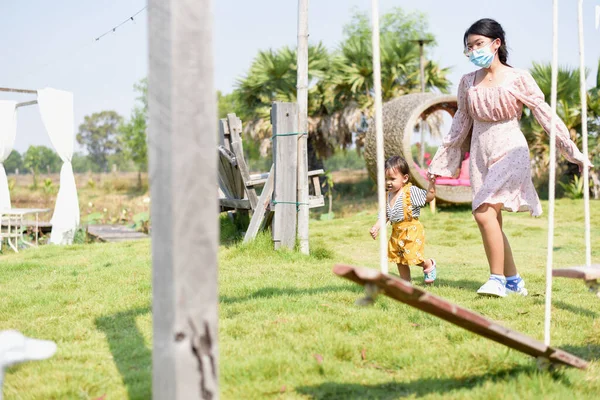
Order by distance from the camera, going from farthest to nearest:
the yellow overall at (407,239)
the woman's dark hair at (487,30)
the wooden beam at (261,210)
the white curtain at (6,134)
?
the white curtain at (6,134), the wooden beam at (261,210), the yellow overall at (407,239), the woman's dark hair at (487,30)

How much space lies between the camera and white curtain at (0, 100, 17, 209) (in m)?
11.6

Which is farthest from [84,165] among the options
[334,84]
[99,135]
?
[334,84]

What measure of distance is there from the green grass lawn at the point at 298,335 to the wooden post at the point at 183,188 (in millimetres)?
853

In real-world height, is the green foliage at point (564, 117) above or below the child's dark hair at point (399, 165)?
above

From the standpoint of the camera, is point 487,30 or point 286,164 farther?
point 286,164

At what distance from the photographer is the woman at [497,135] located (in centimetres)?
Result: 436

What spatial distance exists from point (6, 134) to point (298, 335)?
1006cm

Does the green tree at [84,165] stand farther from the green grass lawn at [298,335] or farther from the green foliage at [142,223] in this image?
the green grass lawn at [298,335]

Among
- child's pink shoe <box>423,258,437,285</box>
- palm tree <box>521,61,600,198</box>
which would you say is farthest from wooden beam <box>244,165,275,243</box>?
palm tree <box>521,61,600,198</box>

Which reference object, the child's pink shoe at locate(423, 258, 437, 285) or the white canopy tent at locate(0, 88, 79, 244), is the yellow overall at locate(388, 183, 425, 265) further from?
the white canopy tent at locate(0, 88, 79, 244)

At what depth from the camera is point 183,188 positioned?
1.74m

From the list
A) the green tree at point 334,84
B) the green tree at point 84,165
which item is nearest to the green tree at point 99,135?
the green tree at point 84,165

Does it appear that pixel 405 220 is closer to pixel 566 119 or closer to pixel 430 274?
pixel 430 274

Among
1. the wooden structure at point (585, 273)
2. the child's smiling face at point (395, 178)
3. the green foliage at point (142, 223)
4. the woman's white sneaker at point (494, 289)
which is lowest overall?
the green foliage at point (142, 223)
